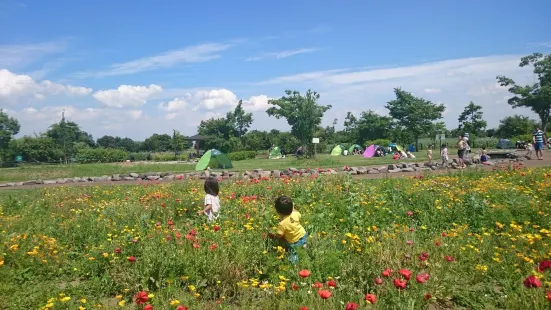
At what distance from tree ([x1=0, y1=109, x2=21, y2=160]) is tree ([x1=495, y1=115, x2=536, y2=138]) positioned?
65.3 meters

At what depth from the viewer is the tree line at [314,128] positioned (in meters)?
37.6

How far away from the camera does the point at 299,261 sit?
3.98 metres

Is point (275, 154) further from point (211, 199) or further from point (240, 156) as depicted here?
point (211, 199)

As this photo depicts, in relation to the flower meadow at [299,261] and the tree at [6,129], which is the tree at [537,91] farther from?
the tree at [6,129]

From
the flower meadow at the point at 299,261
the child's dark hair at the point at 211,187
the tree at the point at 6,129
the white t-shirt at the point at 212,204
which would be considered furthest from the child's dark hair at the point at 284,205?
the tree at the point at 6,129

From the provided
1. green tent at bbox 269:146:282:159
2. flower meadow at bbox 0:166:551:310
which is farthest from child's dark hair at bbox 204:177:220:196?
green tent at bbox 269:146:282:159

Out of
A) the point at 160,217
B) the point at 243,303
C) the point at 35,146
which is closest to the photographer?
the point at 243,303

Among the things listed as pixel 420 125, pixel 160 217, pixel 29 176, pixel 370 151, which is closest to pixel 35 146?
pixel 29 176

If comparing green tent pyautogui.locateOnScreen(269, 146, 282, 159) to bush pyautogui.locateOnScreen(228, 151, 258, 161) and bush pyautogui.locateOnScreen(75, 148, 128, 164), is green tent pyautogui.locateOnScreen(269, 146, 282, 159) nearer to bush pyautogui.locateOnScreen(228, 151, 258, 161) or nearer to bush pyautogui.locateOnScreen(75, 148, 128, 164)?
bush pyautogui.locateOnScreen(228, 151, 258, 161)

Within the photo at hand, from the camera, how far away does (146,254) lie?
4086mm

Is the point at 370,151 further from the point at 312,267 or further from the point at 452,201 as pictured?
the point at 312,267

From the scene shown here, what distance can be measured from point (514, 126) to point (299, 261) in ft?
190

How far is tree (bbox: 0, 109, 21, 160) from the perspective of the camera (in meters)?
48.9

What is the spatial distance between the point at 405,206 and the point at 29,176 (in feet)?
79.2
